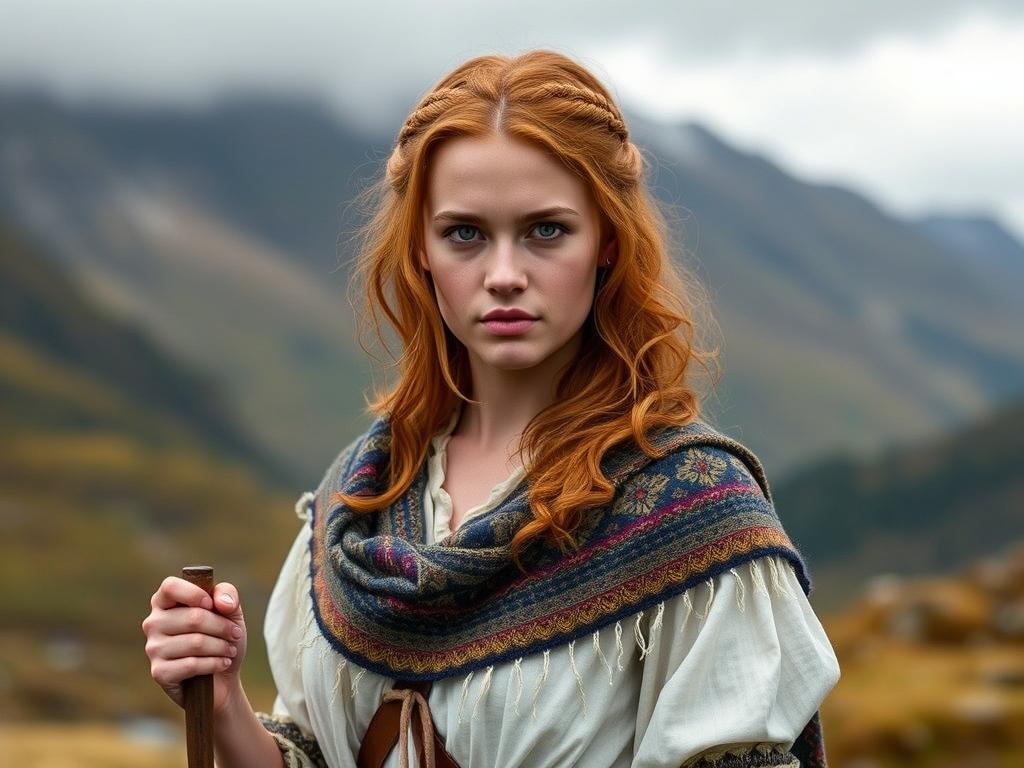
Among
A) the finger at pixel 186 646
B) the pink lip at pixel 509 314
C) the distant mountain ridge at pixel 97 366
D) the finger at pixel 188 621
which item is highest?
the distant mountain ridge at pixel 97 366

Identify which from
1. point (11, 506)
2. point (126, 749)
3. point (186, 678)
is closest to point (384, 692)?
point (186, 678)

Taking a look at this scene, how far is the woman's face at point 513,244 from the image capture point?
2998 millimetres

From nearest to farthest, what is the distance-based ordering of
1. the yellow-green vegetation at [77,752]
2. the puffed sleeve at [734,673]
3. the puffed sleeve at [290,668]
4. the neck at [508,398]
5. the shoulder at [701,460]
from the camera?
the puffed sleeve at [734,673]
the shoulder at [701,460]
the neck at [508,398]
the puffed sleeve at [290,668]
the yellow-green vegetation at [77,752]

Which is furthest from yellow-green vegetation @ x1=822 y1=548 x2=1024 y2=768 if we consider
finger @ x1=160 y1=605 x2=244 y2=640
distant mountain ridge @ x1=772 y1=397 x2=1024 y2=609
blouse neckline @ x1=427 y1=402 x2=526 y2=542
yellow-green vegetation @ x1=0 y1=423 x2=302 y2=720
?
distant mountain ridge @ x1=772 y1=397 x2=1024 y2=609

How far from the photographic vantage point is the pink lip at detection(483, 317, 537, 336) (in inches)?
119

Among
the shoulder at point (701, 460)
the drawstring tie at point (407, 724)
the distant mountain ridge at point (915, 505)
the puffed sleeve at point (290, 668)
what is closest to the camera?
the shoulder at point (701, 460)

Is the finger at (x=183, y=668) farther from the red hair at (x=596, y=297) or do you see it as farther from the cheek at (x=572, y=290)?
the cheek at (x=572, y=290)

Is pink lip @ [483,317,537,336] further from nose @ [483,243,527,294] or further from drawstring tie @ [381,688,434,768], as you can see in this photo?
drawstring tie @ [381,688,434,768]

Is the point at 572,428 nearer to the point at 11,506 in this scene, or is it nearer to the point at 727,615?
the point at 727,615

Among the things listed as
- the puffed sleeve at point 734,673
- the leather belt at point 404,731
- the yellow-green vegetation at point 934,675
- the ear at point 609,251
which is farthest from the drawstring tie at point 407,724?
the yellow-green vegetation at point 934,675

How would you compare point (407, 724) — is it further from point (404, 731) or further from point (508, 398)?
point (508, 398)

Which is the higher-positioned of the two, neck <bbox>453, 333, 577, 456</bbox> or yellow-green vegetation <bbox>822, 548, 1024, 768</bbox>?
yellow-green vegetation <bbox>822, 548, 1024, 768</bbox>

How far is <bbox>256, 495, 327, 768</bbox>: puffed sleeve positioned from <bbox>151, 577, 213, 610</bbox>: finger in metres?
0.52

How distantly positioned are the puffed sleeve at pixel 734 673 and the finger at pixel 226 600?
93 cm
